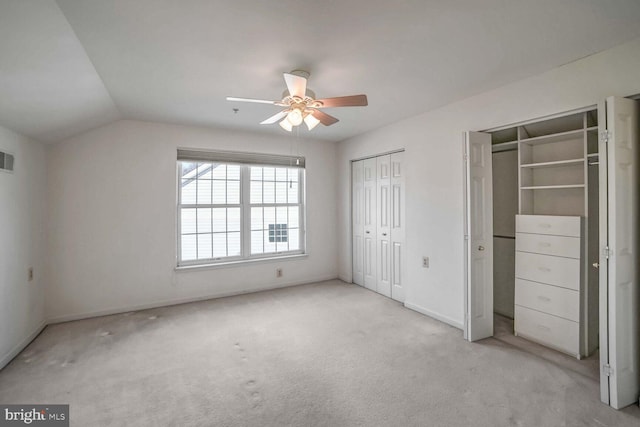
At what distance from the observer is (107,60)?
228cm

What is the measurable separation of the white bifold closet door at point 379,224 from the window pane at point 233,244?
1.94 metres

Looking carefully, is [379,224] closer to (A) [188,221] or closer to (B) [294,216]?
(B) [294,216]

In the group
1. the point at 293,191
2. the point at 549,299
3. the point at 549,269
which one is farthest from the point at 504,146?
the point at 293,191

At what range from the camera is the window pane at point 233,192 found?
4582 millimetres

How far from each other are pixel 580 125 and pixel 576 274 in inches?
55.2

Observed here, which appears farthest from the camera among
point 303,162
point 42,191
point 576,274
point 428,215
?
point 303,162

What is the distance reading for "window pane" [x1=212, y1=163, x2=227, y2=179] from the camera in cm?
448

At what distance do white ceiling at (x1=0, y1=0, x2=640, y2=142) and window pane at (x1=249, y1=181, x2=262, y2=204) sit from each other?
178cm

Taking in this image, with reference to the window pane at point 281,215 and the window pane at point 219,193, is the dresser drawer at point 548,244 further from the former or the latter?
the window pane at point 219,193

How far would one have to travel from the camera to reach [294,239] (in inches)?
203

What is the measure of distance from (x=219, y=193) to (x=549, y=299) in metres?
4.22

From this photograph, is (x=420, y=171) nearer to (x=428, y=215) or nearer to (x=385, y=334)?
(x=428, y=215)

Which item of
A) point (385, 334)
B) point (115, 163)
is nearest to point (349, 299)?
point (385, 334)

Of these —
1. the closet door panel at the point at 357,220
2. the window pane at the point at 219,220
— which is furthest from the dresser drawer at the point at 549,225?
the window pane at the point at 219,220
